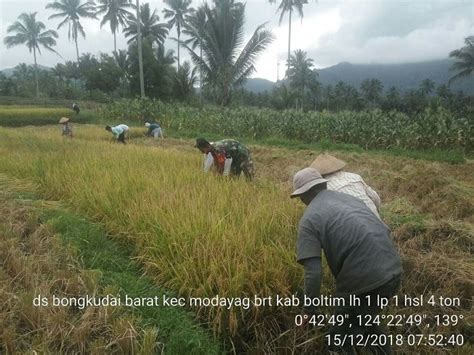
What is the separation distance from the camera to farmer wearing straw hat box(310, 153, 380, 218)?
2123 mm

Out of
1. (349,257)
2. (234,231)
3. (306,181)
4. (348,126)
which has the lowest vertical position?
(234,231)

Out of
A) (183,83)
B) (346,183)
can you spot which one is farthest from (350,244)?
(183,83)

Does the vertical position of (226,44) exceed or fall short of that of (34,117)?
it exceeds it

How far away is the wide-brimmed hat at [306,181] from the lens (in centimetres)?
185

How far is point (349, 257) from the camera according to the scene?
166 centimetres

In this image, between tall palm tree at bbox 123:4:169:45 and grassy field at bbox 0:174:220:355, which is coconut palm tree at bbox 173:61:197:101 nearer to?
tall palm tree at bbox 123:4:169:45

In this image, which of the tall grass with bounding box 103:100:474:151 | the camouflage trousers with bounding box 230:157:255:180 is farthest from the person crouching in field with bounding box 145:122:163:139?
the camouflage trousers with bounding box 230:157:255:180

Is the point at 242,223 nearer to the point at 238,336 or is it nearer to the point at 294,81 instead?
the point at 238,336

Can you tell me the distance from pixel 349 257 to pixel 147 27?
30528 millimetres

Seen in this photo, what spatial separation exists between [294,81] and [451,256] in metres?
33.1

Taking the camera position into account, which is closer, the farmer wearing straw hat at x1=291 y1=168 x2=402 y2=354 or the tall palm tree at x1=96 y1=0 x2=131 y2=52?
the farmer wearing straw hat at x1=291 y1=168 x2=402 y2=354

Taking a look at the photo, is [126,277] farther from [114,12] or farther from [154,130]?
[114,12]

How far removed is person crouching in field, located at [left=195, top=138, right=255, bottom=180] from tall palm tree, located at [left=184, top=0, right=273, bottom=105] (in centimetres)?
973

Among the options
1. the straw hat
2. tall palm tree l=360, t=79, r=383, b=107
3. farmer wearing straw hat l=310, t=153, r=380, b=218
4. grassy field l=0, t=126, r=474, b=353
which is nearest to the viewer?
grassy field l=0, t=126, r=474, b=353
